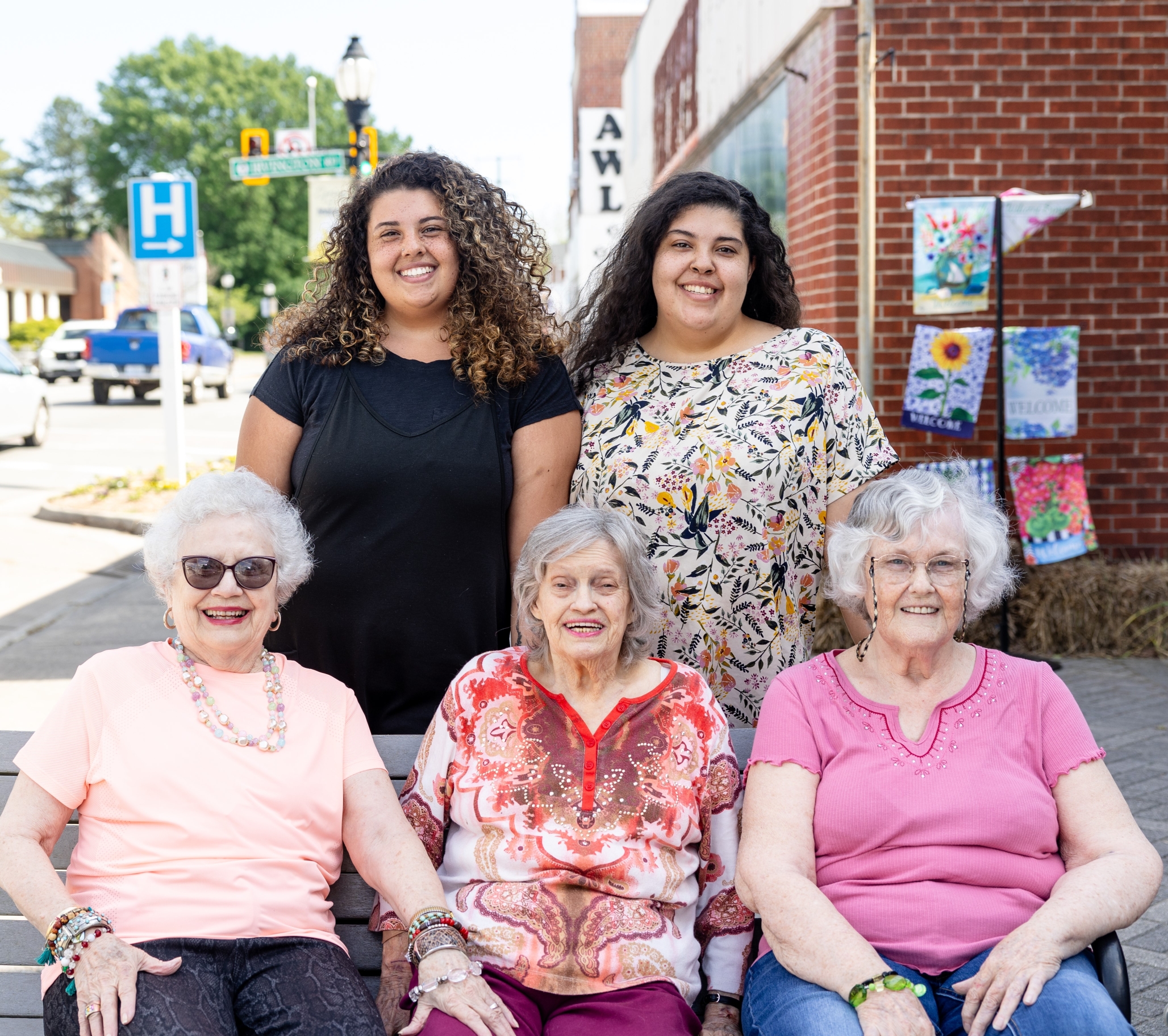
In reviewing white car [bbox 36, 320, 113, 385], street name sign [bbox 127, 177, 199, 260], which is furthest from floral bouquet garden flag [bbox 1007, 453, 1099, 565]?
white car [bbox 36, 320, 113, 385]

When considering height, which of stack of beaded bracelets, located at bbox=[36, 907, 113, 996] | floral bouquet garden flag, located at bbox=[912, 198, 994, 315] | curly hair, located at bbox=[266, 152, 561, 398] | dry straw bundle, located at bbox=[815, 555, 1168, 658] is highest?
floral bouquet garden flag, located at bbox=[912, 198, 994, 315]

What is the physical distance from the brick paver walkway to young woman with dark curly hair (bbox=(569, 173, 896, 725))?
4.45ft

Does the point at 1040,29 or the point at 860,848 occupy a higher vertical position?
the point at 1040,29

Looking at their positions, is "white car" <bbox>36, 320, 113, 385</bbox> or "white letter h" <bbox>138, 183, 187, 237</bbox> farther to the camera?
"white car" <bbox>36, 320, 113, 385</bbox>

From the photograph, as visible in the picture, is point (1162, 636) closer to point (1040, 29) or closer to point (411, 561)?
point (1040, 29)

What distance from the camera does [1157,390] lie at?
712cm

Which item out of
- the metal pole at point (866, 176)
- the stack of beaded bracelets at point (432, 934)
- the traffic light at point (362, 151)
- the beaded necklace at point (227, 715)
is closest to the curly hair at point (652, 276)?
the beaded necklace at point (227, 715)

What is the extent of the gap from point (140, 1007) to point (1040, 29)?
6795mm

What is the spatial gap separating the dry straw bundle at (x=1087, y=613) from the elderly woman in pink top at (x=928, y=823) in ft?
14.3

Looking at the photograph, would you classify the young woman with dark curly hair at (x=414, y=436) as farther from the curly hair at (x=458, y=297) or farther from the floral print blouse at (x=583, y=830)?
the floral print blouse at (x=583, y=830)

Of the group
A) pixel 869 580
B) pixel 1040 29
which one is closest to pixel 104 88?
pixel 1040 29

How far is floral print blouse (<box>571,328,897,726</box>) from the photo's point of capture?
2867 mm

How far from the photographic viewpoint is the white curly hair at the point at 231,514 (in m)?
2.51

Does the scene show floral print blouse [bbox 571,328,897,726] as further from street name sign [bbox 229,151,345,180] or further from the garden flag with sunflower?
street name sign [bbox 229,151,345,180]
